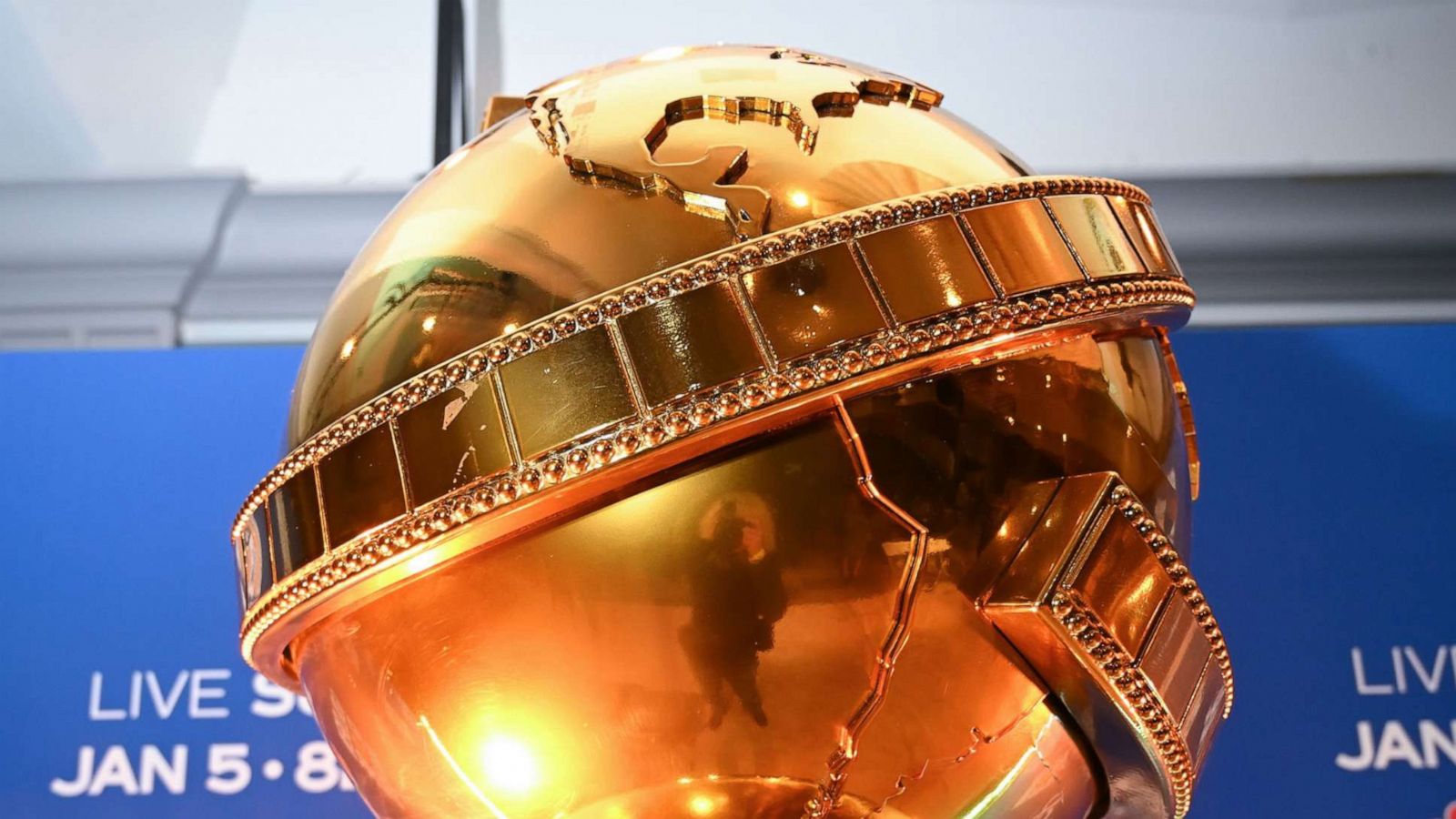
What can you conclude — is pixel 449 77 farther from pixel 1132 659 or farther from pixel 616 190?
pixel 1132 659

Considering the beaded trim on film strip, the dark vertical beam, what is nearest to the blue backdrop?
the dark vertical beam

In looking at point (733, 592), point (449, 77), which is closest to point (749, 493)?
point (733, 592)

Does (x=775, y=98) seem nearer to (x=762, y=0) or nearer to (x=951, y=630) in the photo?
(x=951, y=630)

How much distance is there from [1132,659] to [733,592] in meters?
0.12

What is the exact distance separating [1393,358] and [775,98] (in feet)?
2.39

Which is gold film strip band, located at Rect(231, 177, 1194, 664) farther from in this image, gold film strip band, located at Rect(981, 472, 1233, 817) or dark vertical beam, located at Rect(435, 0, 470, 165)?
dark vertical beam, located at Rect(435, 0, 470, 165)

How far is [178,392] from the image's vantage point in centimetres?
95

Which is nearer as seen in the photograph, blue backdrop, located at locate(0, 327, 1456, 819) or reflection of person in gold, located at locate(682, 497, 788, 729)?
reflection of person in gold, located at locate(682, 497, 788, 729)

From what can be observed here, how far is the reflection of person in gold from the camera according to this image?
13.6 inches

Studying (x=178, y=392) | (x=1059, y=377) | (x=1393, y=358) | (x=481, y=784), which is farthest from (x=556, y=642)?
(x=1393, y=358)

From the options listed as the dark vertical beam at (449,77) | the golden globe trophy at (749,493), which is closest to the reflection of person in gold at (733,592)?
the golden globe trophy at (749,493)

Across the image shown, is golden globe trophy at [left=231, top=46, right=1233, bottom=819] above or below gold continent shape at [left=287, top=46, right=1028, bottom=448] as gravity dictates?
below

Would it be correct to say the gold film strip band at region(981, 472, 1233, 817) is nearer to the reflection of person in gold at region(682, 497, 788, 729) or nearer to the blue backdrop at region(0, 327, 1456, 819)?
the reflection of person in gold at region(682, 497, 788, 729)

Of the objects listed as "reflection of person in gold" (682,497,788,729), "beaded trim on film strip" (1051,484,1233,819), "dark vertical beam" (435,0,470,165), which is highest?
"dark vertical beam" (435,0,470,165)
